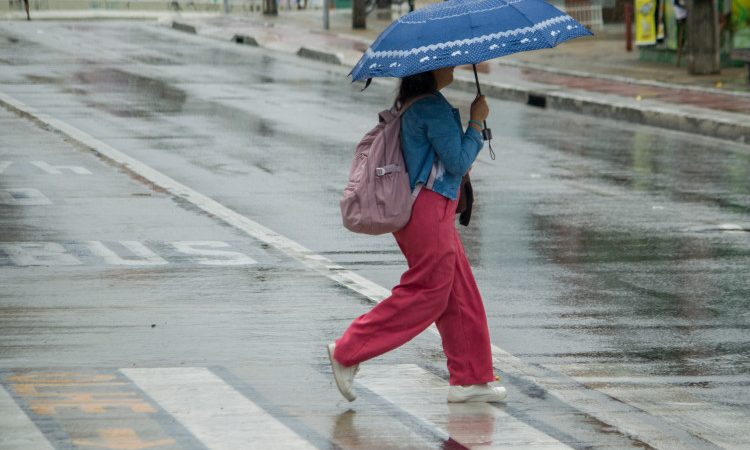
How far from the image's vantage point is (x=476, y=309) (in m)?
6.97

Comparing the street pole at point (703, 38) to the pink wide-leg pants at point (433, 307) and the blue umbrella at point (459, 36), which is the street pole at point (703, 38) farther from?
the pink wide-leg pants at point (433, 307)

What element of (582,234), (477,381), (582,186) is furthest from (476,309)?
Result: (582,186)

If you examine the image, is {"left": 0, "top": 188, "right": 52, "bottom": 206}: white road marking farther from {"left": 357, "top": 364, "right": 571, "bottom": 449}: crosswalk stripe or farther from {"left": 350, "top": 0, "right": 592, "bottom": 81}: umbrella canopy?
{"left": 350, "top": 0, "right": 592, "bottom": 81}: umbrella canopy

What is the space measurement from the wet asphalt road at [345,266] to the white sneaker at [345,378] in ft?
0.29

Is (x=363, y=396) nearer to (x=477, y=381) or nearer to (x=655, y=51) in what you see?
(x=477, y=381)

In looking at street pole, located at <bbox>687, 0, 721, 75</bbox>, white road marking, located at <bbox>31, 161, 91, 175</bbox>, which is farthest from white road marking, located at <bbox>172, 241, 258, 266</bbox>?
street pole, located at <bbox>687, 0, 721, 75</bbox>

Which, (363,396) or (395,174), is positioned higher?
(395,174)

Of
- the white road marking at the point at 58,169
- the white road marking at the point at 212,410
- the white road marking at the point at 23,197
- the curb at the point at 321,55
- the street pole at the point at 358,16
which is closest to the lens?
the white road marking at the point at 212,410

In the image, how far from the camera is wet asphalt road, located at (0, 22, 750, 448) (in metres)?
7.23

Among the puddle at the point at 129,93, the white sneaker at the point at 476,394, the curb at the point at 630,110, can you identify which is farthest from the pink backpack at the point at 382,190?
the puddle at the point at 129,93

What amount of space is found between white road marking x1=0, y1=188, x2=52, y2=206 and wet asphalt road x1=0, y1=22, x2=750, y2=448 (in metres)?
0.08

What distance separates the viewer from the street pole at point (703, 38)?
2505 centimetres

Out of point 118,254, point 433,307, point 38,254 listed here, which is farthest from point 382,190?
point 38,254

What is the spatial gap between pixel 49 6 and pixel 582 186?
44.1 m
